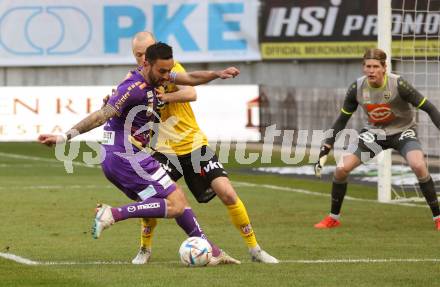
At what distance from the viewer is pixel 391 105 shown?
1566 centimetres

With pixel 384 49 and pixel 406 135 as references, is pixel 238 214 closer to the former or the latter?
pixel 406 135

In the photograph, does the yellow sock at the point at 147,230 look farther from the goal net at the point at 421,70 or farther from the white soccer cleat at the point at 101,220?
the goal net at the point at 421,70

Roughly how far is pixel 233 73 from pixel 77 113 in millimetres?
20252

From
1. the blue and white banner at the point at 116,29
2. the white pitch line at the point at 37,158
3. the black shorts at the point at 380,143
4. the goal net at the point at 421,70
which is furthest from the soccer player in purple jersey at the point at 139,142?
the blue and white banner at the point at 116,29

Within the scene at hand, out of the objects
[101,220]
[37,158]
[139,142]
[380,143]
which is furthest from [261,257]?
[37,158]

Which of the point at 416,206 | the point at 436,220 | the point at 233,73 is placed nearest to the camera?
the point at 233,73

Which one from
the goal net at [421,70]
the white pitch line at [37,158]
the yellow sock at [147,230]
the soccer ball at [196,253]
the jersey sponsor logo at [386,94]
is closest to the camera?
the soccer ball at [196,253]

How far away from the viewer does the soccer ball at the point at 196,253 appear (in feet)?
38.5

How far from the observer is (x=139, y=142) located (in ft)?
37.6

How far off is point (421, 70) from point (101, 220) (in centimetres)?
1116

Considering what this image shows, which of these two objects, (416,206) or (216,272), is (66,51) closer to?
(416,206)

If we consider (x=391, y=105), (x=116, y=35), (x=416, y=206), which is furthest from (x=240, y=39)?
(x=391, y=105)

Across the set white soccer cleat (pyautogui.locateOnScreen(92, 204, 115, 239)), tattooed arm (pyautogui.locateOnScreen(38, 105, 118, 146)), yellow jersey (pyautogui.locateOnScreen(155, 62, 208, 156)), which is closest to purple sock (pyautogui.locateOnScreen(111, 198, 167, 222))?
white soccer cleat (pyautogui.locateOnScreen(92, 204, 115, 239))

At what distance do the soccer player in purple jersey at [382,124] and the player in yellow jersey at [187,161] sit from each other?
324 cm
